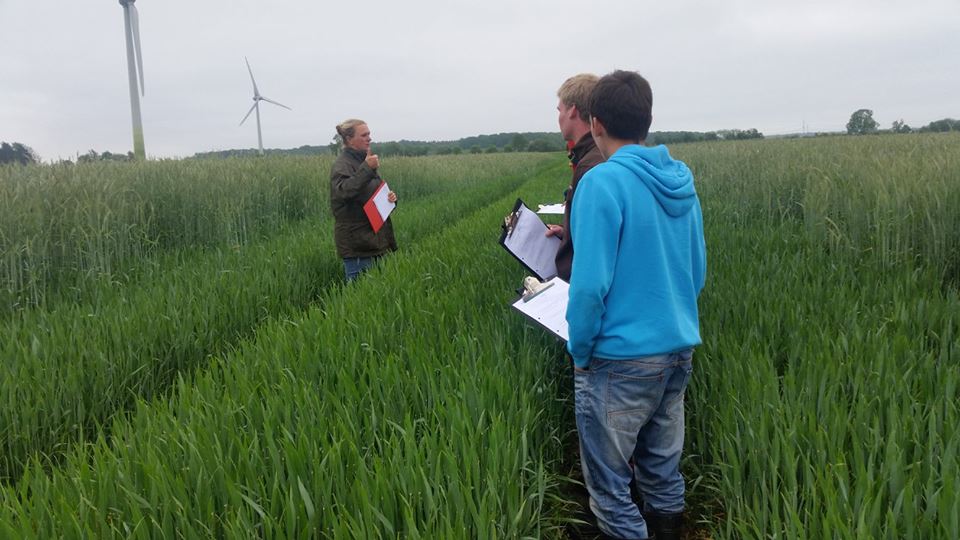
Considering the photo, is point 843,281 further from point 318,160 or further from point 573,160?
point 318,160

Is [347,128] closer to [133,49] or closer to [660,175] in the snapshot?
[660,175]

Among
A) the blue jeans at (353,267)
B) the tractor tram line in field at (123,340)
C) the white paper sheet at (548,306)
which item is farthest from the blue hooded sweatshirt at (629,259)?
the blue jeans at (353,267)

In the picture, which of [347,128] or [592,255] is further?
[347,128]

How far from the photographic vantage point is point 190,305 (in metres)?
4.06

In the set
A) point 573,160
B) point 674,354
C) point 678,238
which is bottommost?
point 674,354

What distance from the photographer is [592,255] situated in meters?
1.77

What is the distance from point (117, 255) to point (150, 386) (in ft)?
10.6

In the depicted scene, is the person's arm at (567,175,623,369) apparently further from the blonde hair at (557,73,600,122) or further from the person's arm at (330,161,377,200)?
the person's arm at (330,161,377,200)

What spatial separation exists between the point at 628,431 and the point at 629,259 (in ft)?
1.94

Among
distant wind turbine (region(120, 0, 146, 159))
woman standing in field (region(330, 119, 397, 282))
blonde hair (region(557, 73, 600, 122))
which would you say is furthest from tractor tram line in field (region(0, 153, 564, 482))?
distant wind turbine (region(120, 0, 146, 159))

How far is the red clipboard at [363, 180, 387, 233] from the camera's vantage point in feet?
15.4

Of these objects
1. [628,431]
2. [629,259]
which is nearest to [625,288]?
[629,259]

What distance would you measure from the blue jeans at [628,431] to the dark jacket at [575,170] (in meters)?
0.73

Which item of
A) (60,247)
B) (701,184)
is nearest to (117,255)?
(60,247)
